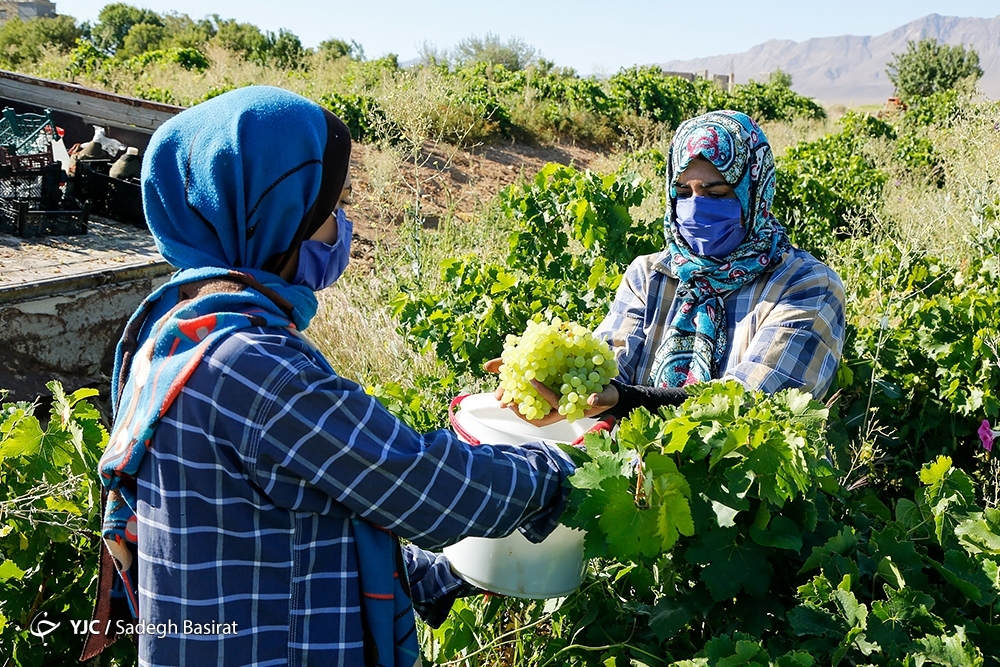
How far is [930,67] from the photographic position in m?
30.5

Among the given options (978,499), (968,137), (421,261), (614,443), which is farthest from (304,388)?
(968,137)

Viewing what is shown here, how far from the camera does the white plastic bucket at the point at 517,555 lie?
1.74m

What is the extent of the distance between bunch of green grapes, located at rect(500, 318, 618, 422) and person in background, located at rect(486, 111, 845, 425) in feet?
1.52

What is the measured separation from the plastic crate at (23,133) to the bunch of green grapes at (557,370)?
5032 millimetres

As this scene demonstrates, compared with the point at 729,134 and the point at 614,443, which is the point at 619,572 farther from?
the point at 729,134

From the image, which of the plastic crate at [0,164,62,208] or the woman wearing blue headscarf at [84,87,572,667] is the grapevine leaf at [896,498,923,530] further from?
the plastic crate at [0,164,62,208]

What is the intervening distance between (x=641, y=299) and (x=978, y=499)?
202cm

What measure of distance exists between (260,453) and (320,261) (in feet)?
1.29

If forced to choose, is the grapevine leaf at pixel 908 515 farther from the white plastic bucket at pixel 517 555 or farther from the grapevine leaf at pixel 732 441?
the white plastic bucket at pixel 517 555

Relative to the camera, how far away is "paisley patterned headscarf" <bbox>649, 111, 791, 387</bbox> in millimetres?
2539

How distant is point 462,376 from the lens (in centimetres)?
411

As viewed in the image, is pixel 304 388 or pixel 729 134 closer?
pixel 304 388

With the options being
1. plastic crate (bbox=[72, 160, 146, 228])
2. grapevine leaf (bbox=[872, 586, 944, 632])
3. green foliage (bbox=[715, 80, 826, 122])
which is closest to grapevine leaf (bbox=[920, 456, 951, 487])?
grapevine leaf (bbox=[872, 586, 944, 632])

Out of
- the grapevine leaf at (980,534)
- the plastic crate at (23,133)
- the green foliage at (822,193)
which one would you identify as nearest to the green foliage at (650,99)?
the green foliage at (822,193)
